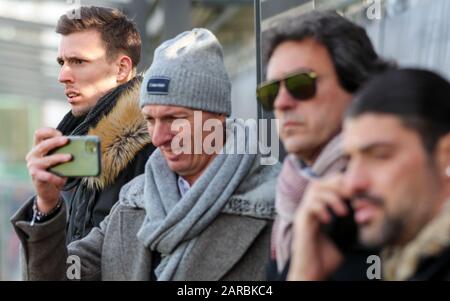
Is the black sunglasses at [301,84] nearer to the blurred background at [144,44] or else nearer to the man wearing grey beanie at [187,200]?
the man wearing grey beanie at [187,200]

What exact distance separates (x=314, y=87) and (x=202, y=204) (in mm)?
502

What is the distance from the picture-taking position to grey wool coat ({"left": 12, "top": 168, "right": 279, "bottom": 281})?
88.9 inches

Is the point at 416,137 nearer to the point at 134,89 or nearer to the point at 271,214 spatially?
the point at 271,214

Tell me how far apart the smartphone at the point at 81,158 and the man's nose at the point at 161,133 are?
0.15m

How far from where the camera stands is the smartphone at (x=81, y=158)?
2221 millimetres

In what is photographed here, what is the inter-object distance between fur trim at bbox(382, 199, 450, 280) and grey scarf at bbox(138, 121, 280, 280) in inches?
26.8

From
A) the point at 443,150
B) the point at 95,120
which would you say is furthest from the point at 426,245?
the point at 95,120

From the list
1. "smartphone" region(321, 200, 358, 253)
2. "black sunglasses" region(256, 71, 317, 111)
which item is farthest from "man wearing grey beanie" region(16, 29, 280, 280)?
"smartphone" region(321, 200, 358, 253)

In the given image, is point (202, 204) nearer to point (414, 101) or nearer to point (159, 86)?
point (159, 86)

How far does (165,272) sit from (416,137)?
894 millimetres

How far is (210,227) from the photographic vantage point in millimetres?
2279

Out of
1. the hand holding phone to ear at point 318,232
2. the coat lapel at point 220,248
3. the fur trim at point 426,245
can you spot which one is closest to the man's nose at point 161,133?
the coat lapel at point 220,248

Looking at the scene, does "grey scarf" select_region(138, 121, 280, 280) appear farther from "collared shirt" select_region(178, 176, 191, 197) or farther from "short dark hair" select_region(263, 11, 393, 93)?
"short dark hair" select_region(263, 11, 393, 93)
